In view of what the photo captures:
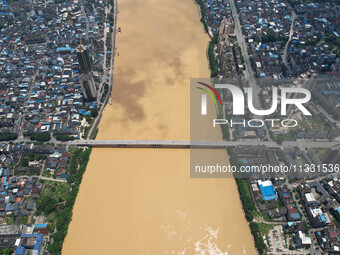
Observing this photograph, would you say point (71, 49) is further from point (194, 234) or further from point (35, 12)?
point (194, 234)

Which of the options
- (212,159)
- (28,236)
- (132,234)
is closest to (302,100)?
(212,159)

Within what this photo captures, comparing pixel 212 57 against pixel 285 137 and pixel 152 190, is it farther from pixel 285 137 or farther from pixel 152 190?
pixel 152 190

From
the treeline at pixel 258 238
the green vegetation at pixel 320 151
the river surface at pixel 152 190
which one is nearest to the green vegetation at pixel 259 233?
the treeline at pixel 258 238

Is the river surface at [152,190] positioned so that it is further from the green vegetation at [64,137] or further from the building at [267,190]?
the green vegetation at [64,137]

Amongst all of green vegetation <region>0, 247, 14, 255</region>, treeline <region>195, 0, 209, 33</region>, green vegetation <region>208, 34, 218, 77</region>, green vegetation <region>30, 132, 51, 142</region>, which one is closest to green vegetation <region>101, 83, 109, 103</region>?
green vegetation <region>30, 132, 51, 142</region>

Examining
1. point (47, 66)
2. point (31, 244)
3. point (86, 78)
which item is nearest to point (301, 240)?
point (31, 244)

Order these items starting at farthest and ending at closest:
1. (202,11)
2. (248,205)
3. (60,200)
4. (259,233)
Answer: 1. (202,11)
2. (60,200)
3. (248,205)
4. (259,233)

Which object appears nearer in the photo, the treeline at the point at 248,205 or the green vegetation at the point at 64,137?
the treeline at the point at 248,205
